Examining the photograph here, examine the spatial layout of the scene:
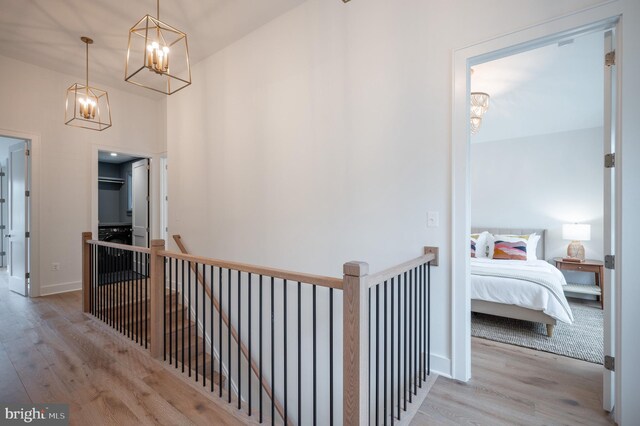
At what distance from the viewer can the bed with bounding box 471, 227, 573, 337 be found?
3020 mm

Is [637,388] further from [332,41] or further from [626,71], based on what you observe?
[332,41]

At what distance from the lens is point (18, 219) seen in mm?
4344

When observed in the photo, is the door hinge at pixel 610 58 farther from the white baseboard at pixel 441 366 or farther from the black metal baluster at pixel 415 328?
the white baseboard at pixel 441 366

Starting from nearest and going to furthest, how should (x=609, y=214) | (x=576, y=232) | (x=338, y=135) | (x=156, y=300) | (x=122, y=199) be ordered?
(x=609, y=214), (x=156, y=300), (x=338, y=135), (x=576, y=232), (x=122, y=199)

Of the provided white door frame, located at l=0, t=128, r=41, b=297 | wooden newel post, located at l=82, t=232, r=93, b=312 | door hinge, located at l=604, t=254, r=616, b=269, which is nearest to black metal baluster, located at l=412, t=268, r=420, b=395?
door hinge, located at l=604, t=254, r=616, b=269

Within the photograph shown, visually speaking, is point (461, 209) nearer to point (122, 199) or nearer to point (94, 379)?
point (94, 379)

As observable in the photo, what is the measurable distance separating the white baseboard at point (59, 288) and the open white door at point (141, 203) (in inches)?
45.3

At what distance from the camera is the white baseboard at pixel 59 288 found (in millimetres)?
4180

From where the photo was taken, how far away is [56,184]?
4293 mm

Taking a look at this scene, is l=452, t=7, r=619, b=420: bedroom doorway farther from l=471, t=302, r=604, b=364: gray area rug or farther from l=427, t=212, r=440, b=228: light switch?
l=471, t=302, r=604, b=364: gray area rug

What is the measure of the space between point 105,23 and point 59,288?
3.63m

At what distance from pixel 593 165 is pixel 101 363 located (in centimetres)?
682

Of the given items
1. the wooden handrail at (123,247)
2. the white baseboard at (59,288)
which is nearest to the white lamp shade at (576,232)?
the wooden handrail at (123,247)

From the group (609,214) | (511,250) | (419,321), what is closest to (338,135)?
(419,321)
